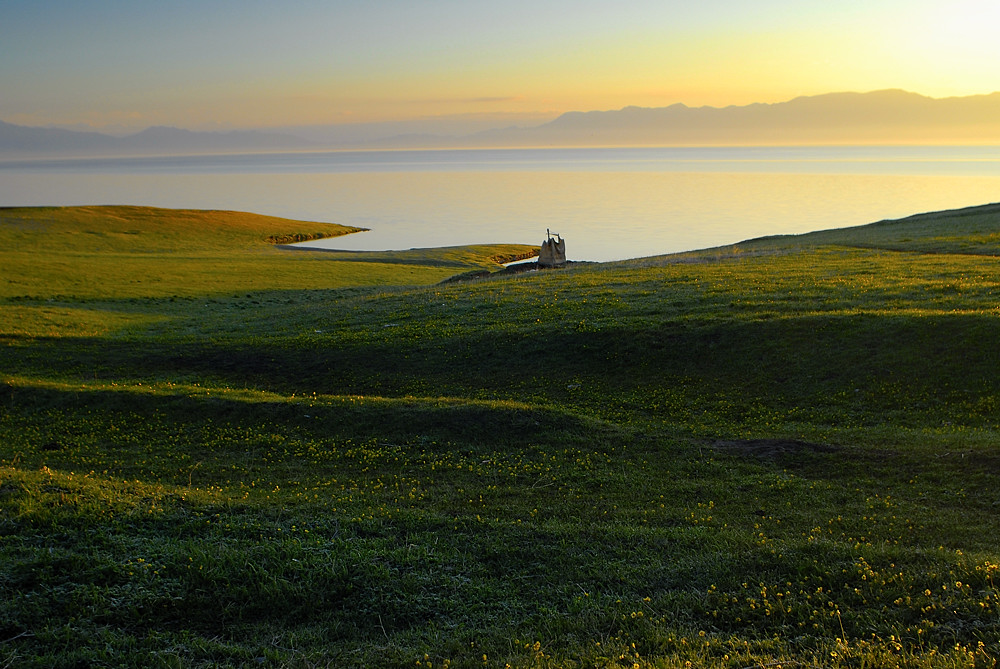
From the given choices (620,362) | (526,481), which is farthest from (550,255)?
(526,481)

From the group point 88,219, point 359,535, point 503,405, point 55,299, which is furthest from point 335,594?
point 88,219

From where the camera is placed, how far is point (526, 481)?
1622cm

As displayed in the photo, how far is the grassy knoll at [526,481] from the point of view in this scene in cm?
941

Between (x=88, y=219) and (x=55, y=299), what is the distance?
6365 cm

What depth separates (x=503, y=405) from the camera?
2089cm

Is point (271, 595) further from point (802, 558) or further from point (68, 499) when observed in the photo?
point (802, 558)

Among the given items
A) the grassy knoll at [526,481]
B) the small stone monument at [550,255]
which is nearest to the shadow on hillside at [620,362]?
the grassy knoll at [526,481]

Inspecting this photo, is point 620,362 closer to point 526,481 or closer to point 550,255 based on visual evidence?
point 526,481

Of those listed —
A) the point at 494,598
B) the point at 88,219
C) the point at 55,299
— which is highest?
the point at 88,219

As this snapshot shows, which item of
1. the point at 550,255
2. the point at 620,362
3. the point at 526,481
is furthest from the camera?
the point at 550,255

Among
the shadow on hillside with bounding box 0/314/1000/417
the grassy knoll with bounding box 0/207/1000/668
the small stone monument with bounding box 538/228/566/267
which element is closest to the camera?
the grassy knoll with bounding box 0/207/1000/668

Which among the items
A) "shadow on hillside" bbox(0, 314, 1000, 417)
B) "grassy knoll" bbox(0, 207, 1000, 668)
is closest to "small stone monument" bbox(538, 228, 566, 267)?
"grassy knoll" bbox(0, 207, 1000, 668)

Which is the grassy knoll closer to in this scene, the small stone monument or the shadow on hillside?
the shadow on hillside

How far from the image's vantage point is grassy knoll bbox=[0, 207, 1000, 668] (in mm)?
9414
